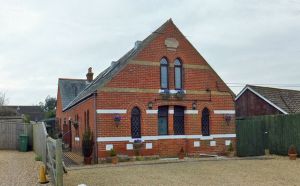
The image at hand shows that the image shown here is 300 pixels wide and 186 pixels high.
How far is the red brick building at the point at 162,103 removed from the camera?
65.0 ft

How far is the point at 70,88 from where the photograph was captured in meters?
35.1

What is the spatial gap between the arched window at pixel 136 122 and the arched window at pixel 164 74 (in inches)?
83.6

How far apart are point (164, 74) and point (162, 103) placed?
1676 mm

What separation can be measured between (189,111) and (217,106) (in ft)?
6.48

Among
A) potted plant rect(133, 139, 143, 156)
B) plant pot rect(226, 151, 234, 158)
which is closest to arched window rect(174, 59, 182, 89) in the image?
potted plant rect(133, 139, 143, 156)

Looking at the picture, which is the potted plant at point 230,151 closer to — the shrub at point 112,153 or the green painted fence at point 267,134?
the green painted fence at point 267,134

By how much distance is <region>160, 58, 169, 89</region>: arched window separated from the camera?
2158cm

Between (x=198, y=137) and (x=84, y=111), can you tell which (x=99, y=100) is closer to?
(x=84, y=111)

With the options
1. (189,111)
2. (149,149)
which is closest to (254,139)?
(189,111)

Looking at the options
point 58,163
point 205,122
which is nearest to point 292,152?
point 205,122

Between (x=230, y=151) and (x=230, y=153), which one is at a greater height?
(x=230, y=151)

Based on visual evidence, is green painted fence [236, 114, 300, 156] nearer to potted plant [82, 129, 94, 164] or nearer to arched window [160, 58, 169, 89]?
arched window [160, 58, 169, 89]

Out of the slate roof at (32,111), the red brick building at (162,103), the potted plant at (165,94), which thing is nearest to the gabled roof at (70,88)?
the red brick building at (162,103)

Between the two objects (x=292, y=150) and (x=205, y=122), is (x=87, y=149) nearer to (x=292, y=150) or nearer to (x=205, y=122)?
(x=205, y=122)
